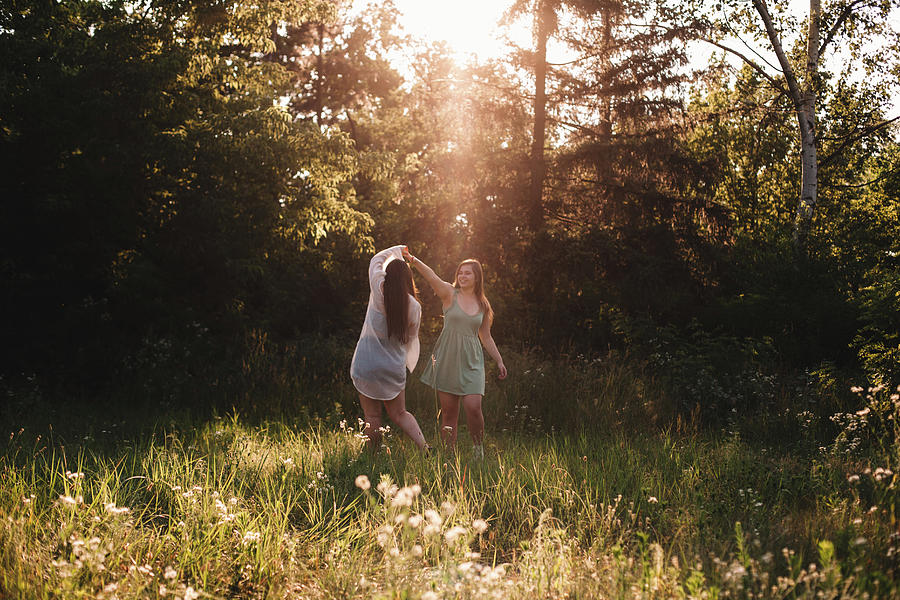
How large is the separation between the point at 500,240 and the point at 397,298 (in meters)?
11.0

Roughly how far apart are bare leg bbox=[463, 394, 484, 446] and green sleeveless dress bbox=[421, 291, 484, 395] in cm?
7

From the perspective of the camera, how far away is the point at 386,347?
6094mm

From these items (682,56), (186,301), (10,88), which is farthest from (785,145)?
(10,88)

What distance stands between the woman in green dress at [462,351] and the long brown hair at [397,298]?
1.19ft

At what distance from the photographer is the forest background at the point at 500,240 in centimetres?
801

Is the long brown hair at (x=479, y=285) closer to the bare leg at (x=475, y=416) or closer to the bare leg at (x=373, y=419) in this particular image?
the bare leg at (x=475, y=416)

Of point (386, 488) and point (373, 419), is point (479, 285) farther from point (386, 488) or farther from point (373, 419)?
point (386, 488)

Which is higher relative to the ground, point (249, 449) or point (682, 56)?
point (682, 56)

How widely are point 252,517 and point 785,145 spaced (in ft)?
81.5

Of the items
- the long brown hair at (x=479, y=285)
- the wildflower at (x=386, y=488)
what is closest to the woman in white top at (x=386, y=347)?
the long brown hair at (x=479, y=285)

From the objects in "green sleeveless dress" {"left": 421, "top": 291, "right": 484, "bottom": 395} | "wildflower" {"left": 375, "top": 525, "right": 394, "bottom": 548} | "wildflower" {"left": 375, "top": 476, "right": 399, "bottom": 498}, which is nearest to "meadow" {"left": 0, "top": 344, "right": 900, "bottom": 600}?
"wildflower" {"left": 375, "top": 525, "right": 394, "bottom": 548}

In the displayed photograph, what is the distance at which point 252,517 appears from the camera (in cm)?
393

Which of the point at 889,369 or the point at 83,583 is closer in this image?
the point at 83,583

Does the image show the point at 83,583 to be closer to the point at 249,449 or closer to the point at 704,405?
the point at 249,449
